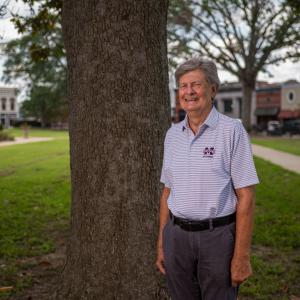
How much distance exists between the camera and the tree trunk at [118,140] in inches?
136

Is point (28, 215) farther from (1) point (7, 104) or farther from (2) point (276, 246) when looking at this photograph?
(1) point (7, 104)

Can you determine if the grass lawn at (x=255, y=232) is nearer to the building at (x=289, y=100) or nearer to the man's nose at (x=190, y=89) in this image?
the man's nose at (x=190, y=89)

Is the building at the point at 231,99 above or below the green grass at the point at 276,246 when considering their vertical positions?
above


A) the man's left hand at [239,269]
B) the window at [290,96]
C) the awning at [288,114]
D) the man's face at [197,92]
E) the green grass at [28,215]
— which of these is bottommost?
the green grass at [28,215]

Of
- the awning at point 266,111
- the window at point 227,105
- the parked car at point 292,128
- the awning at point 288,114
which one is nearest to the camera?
the parked car at point 292,128

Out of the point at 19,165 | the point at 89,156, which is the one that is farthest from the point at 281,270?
the point at 19,165

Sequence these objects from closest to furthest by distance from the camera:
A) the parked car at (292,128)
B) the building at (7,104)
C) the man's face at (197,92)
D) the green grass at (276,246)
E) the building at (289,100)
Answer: the man's face at (197,92) → the green grass at (276,246) → the parked car at (292,128) → the building at (289,100) → the building at (7,104)

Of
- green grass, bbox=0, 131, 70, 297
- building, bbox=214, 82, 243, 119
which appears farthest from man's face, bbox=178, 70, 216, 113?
building, bbox=214, 82, 243, 119

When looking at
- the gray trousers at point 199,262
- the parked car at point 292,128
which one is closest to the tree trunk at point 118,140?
the gray trousers at point 199,262

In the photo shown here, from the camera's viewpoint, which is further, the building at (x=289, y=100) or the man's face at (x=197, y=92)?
the building at (x=289, y=100)

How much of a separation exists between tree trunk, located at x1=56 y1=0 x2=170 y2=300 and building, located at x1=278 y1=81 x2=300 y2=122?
181ft

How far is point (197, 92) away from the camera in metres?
2.60

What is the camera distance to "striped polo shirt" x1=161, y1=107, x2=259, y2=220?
2.47 meters

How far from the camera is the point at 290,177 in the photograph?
40.4 ft
